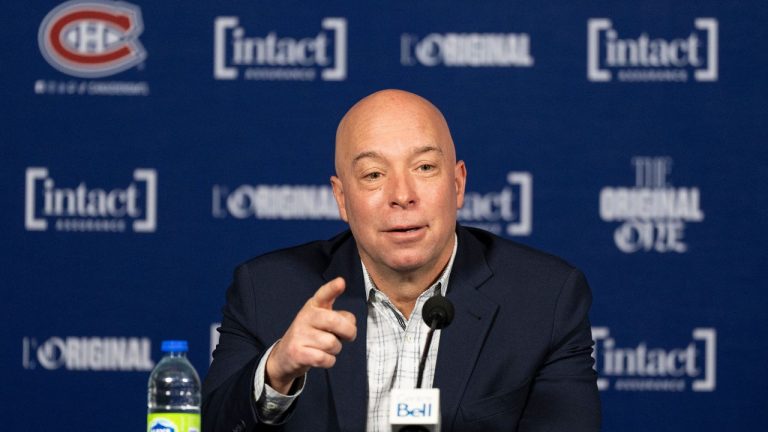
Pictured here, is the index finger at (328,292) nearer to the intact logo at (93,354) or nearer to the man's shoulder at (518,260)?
the man's shoulder at (518,260)

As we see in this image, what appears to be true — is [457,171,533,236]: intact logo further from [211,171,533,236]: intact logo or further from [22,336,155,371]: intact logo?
[22,336,155,371]: intact logo

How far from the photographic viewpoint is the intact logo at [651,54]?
4.00 m

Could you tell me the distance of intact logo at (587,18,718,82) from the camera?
4.00 m

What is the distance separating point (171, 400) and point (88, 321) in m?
1.56

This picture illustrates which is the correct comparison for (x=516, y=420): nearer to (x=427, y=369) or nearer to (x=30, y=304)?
(x=427, y=369)

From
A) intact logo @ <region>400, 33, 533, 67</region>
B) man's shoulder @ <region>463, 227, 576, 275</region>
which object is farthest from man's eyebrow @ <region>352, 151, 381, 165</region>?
intact logo @ <region>400, 33, 533, 67</region>

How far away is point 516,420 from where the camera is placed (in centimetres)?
228

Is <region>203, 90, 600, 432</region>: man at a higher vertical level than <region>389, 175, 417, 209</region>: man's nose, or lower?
lower

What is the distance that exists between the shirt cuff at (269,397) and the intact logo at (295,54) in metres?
2.26

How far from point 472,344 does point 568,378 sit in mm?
215

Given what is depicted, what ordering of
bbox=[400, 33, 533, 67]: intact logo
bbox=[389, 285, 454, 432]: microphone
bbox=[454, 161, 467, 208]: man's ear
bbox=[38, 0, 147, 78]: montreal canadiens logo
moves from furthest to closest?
bbox=[38, 0, 147, 78]: montreal canadiens logo → bbox=[400, 33, 533, 67]: intact logo → bbox=[454, 161, 467, 208]: man's ear → bbox=[389, 285, 454, 432]: microphone

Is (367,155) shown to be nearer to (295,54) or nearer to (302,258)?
(302,258)

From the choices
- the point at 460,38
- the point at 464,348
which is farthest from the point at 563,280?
the point at 460,38

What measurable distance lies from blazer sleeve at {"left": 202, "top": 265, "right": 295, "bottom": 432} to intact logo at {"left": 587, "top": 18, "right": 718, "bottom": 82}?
1.98 meters
